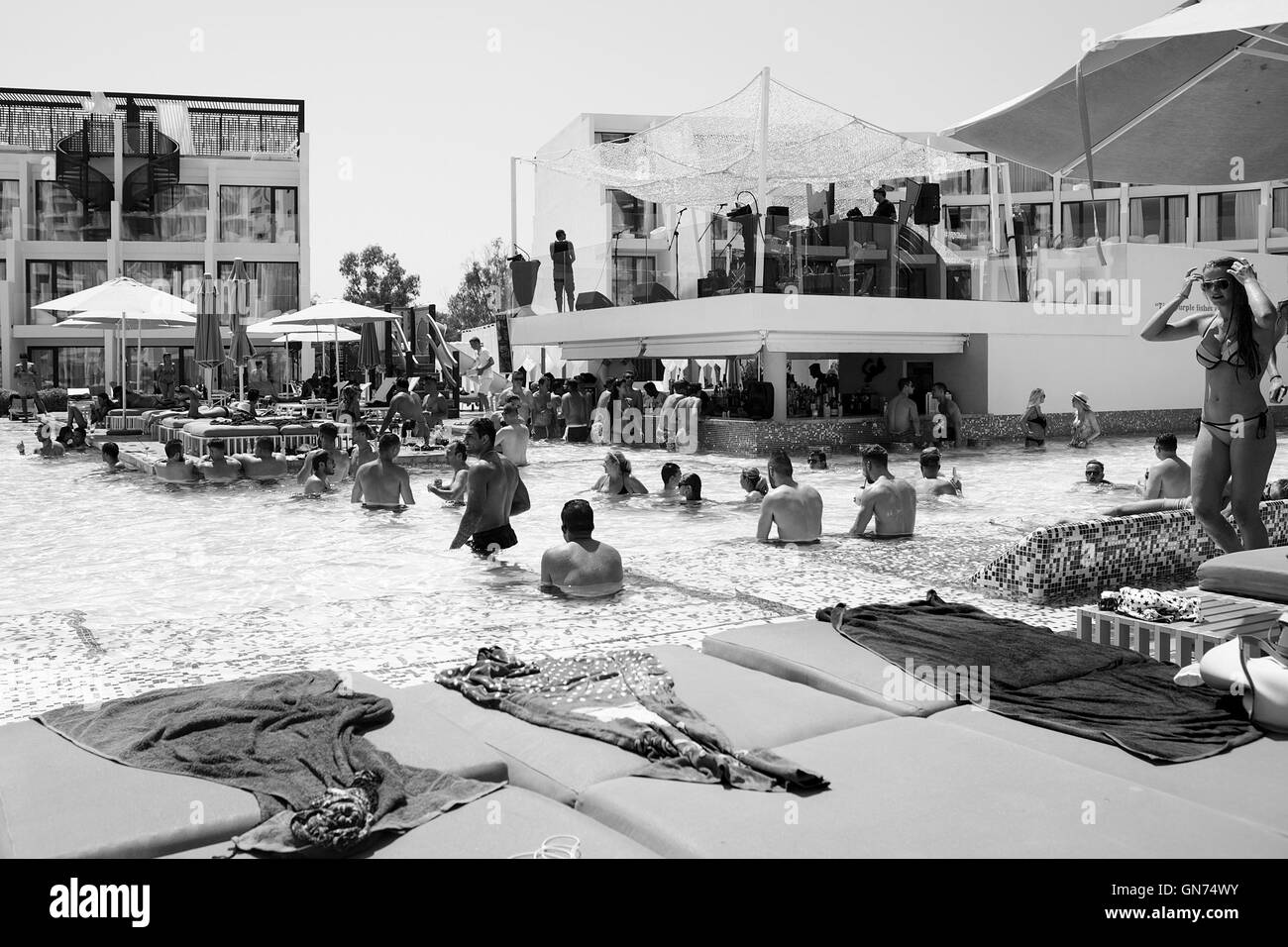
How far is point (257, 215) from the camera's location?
44.2 m

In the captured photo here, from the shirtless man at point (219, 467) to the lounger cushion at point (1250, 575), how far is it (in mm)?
13033

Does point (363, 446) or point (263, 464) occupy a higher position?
point (363, 446)

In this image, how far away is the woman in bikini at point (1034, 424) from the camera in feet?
67.7

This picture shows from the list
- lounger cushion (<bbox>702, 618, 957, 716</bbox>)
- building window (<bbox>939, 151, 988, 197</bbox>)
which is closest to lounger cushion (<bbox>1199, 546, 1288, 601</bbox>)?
lounger cushion (<bbox>702, 618, 957, 716</bbox>)

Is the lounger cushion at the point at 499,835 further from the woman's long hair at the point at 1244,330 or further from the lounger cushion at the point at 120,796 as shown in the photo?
the woman's long hair at the point at 1244,330

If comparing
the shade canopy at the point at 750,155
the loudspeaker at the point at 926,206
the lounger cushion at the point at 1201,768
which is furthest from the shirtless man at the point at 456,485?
the loudspeaker at the point at 926,206

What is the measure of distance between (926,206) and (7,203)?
3545 cm

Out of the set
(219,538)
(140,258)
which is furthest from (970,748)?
(140,258)

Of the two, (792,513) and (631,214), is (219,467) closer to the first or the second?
(792,513)

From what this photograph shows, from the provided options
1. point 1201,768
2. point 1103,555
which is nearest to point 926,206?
point 1103,555

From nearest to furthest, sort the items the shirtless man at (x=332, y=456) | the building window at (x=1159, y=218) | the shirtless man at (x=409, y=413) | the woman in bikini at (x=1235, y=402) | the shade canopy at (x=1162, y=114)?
1. the woman in bikini at (x=1235, y=402)
2. the shade canopy at (x=1162, y=114)
3. the shirtless man at (x=332, y=456)
4. the shirtless man at (x=409, y=413)
5. the building window at (x=1159, y=218)
